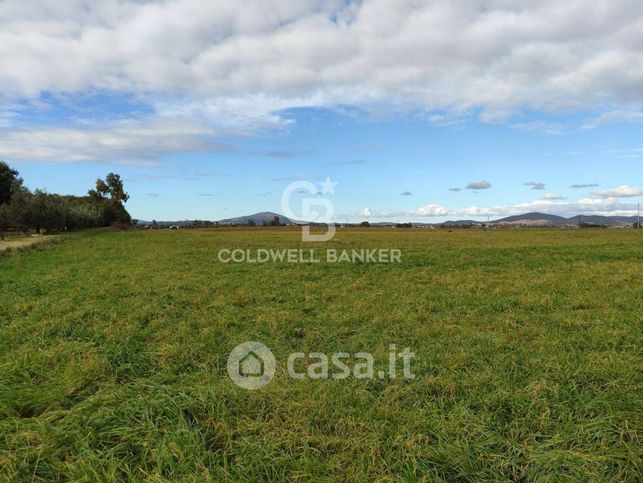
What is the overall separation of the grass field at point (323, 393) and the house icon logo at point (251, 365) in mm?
185

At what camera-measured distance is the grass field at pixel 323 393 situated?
3.52 meters

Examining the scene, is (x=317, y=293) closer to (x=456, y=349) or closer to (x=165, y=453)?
(x=456, y=349)

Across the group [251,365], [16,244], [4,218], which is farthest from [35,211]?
[251,365]

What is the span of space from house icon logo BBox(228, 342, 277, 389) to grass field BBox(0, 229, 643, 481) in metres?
0.19

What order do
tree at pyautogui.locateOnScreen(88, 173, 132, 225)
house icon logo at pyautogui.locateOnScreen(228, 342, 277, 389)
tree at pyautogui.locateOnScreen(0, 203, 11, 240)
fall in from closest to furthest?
1. house icon logo at pyautogui.locateOnScreen(228, 342, 277, 389)
2. tree at pyautogui.locateOnScreen(0, 203, 11, 240)
3. tree at pyautogui.locateOnScreen(88, 173, 132, 225)

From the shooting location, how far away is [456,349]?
6.23m

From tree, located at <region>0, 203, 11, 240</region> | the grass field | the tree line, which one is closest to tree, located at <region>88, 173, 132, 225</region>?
the tree line

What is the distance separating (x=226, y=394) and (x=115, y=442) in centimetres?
121

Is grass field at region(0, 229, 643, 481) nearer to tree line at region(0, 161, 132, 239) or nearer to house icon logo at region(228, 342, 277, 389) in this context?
house icon logo at region(228, 342, 277, 389)

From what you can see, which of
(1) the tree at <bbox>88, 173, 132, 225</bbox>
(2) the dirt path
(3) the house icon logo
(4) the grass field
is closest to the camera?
(4) the grass field

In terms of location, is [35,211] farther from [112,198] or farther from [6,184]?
[112,198]

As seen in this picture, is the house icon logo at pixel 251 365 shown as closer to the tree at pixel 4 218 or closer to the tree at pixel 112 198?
the tree at pixel 4 218

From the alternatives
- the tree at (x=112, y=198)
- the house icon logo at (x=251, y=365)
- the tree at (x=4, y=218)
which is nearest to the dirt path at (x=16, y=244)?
the tree at (x=4, y=218)

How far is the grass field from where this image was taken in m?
3.52
